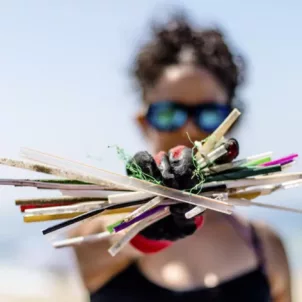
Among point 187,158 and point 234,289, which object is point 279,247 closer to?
point 234,289

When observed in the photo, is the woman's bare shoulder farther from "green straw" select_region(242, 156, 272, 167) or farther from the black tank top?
"green straw" select_region(242, 156, 272, 167)

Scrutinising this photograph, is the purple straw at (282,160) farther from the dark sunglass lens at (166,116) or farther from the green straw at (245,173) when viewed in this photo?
the dark sunglass lens at (166,116)

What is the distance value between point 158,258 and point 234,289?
156mm

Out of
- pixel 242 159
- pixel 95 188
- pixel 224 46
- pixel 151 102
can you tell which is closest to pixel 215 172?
pixel 242 159

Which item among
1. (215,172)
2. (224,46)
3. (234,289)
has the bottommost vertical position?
(234,289)

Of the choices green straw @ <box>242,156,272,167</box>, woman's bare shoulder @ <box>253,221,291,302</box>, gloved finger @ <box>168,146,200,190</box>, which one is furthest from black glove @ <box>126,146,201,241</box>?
woman's bare shoulder @ <box>253,221,291,302</box>

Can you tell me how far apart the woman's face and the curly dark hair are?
0.09 ft

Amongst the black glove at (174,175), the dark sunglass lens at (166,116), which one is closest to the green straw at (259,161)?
the black glove at (174,175)

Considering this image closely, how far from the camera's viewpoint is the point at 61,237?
3.84ft

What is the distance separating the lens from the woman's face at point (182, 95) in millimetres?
1271

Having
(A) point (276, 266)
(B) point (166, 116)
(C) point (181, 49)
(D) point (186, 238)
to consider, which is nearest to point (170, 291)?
(D) point (186, 238)

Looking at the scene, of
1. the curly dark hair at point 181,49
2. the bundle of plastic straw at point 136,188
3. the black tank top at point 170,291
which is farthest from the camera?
the curly dark hair at point 181,49

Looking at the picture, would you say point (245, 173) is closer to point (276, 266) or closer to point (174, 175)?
point (174, 175)

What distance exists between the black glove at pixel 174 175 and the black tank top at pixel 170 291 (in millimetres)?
136
